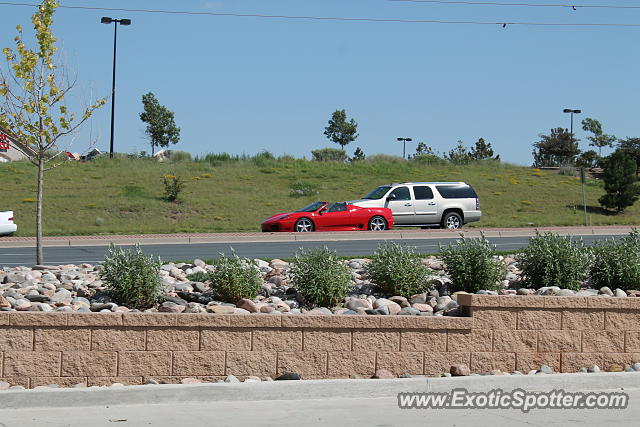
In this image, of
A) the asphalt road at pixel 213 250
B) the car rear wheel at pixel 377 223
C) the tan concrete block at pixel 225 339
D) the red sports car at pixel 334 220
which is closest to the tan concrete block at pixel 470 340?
the tan concrete block at pixel 225 339

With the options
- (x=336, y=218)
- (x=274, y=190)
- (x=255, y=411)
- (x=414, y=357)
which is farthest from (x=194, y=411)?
(x=274, y=190)

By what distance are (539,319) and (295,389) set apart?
9.08ft

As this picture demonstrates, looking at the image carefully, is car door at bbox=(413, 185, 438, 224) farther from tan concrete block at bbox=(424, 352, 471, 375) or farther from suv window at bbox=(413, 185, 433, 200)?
tan concrete block at bbox=(424, 352, 471, 375)

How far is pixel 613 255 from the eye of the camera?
10.0 meters

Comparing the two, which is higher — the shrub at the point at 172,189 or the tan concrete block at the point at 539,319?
the shrub at the point at 172,189

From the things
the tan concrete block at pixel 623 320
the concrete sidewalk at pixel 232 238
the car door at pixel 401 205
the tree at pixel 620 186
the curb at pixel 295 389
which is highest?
the tree at pixel 620 186

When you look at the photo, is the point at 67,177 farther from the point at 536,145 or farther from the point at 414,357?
the point at 536,145

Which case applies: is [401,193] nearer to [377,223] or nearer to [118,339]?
[377,223]

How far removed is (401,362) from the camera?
8.15m

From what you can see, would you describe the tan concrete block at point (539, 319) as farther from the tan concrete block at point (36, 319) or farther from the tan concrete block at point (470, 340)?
the tan concrete block at point (36, 319)

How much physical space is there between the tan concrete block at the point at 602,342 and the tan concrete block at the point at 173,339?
3.99m

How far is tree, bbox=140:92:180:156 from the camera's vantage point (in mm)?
61562

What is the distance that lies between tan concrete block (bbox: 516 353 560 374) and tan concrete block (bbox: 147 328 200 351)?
3248 mm

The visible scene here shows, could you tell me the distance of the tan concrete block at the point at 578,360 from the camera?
855 centimetres
